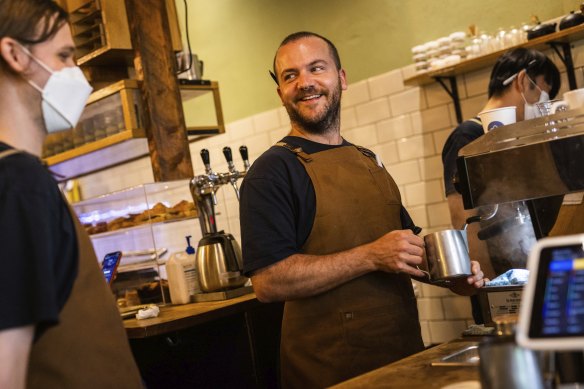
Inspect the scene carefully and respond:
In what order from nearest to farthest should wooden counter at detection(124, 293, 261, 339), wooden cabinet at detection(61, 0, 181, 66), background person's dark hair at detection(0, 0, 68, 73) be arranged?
1. background person's dark hair at detection(0, 0, 68, 73)
2. wooden counter at detection(124, 293, 261, 339)
3. wooden cabinet at detection(61, 0, 181, 66)

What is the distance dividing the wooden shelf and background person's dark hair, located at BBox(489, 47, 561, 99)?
29cm

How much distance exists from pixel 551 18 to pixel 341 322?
2.60 metres

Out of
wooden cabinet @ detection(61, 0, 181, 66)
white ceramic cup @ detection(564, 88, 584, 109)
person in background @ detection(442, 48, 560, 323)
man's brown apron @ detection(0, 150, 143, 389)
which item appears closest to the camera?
man's brown apron @ detection(0, 150, 143, 389)

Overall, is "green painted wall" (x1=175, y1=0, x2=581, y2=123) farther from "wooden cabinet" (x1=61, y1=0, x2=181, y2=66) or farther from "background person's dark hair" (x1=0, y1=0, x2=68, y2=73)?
"background person's dark hair" (x1=0, y1=0, x2=68, y2=73)

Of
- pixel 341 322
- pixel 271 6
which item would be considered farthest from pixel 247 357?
pixel 271 6

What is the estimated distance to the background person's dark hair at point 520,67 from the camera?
362 cm

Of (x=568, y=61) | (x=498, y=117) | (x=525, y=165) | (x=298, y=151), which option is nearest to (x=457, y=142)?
(x=498, y=117)

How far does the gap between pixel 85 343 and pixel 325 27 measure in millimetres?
4022

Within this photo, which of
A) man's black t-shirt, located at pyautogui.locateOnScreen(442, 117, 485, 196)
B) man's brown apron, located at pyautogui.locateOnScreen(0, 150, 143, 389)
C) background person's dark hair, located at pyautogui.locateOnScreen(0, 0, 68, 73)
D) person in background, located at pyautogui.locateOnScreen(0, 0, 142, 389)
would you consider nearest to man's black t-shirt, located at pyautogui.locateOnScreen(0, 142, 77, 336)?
person in background, located at pyautogui.locateOnScreen(0, 0, 142, 389)

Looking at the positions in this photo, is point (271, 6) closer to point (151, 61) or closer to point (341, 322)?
point (151, 61)

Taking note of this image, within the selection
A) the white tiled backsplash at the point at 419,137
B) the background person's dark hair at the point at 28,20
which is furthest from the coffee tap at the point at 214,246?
the background person's dark hair at the point at 28,20

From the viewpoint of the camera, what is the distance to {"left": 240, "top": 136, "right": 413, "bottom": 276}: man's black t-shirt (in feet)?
7.92

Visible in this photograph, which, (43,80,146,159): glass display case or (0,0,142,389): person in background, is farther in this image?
(43,80,146,159): glass display case

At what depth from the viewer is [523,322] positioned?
3.85 feet
